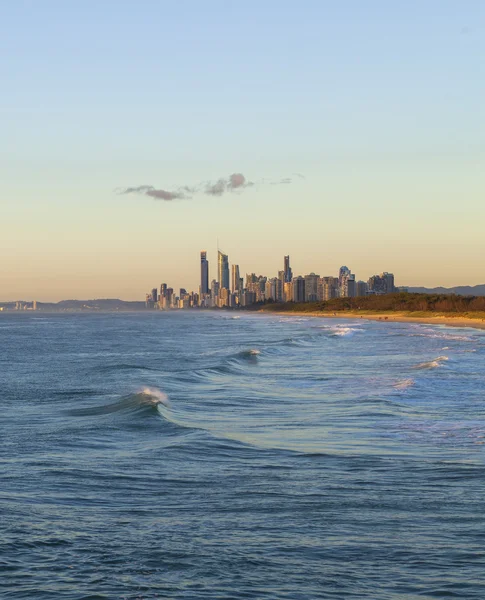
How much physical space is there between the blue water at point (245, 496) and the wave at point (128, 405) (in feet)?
0.48

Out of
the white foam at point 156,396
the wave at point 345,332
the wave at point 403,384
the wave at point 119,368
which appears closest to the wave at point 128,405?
the white foam at point 156,396

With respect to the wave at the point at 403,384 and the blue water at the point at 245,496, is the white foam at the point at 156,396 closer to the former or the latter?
the blue water at the point at 245,496

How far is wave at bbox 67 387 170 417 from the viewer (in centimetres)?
2908

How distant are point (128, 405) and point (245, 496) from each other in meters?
16.5

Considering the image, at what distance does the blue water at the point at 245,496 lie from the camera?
1052 cm

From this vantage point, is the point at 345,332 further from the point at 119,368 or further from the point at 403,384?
the point at 403,384

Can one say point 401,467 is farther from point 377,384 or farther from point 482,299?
point 482,299

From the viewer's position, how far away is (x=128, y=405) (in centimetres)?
3088

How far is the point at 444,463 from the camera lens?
17.9m

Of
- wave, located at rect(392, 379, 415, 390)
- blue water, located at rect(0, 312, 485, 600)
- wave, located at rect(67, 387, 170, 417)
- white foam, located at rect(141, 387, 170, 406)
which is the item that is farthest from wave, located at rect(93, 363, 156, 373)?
wave, located at rect(392, 379, 415, 390)

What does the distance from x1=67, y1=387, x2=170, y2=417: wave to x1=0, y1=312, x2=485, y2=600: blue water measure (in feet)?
0.48

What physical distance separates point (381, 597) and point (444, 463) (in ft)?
28.1

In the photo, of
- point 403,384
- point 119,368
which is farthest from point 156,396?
point 119,368

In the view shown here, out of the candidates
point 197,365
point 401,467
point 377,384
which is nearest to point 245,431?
point 401,467
